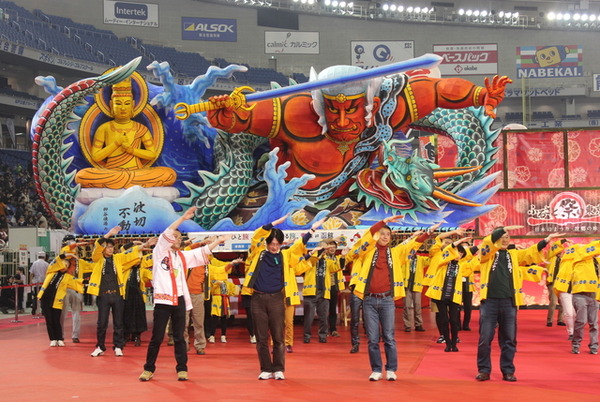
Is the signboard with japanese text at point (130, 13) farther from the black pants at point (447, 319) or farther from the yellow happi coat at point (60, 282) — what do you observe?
the black pants at point (447, 319)

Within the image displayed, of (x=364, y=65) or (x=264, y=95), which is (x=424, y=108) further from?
(x=364, y=65)

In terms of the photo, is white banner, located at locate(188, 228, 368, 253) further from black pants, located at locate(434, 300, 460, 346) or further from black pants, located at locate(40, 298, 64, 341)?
black pants, located at locate(434, 300, 460, 346)

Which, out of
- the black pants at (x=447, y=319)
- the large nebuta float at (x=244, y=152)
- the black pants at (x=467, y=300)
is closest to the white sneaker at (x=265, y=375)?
the black pants at (x=447, y=319)

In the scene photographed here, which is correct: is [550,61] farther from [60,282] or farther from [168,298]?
[168,298]

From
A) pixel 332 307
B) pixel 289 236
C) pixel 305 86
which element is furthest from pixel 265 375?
pixel 305 86

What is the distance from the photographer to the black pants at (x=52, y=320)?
1286cm

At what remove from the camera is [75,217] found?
15.8 meters

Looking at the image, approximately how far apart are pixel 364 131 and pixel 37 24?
2318 centimetres

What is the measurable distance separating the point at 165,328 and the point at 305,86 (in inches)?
307

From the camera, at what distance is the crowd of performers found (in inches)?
354

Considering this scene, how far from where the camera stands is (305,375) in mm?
9445

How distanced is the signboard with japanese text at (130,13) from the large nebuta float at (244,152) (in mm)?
23041

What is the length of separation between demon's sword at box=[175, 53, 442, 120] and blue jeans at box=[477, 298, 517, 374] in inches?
281

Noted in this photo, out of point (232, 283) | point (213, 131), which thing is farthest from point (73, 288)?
point (213, 131)
